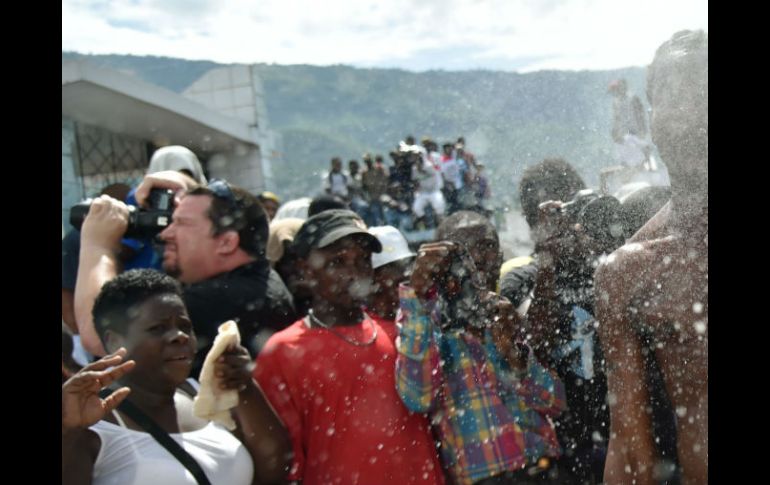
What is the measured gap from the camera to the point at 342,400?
2.50 metres

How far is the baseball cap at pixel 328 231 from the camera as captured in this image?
107 inches

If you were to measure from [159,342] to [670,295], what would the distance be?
146 centimetres

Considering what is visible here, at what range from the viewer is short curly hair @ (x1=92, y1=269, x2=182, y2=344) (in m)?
2.43

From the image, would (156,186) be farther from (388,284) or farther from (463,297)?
(463,297)

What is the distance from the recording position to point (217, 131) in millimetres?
10086

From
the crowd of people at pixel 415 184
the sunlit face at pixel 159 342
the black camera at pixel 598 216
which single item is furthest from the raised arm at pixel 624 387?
the crowd of people at pixel 415 184

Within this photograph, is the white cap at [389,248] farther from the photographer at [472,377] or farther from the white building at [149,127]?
the white building at [149,127]

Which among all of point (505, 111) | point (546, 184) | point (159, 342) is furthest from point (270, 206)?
point (159, 342)
